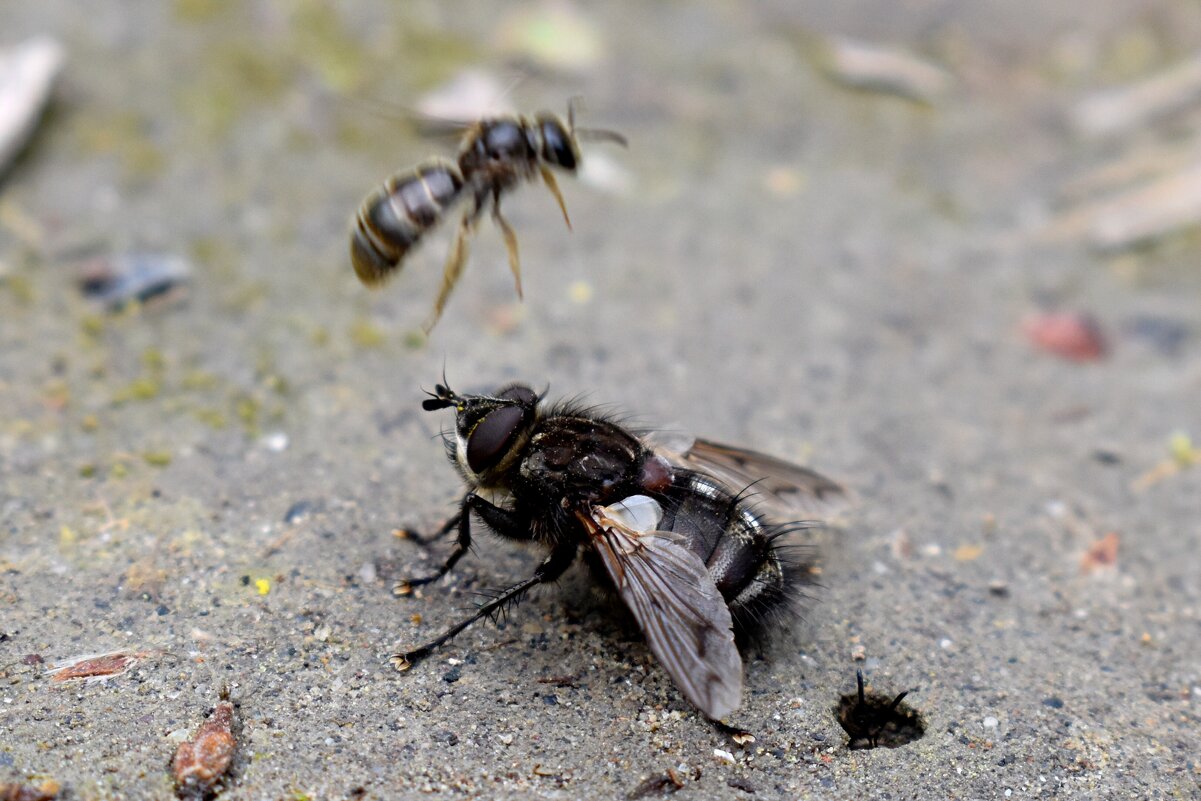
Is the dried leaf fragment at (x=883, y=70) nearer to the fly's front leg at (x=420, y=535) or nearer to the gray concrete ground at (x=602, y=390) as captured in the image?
the gray concrete ground at (x=602, y=390)

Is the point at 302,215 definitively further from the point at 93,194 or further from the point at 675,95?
the point at 675,95

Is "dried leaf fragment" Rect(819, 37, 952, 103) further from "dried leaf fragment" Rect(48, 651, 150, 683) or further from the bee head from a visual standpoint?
"dried leaf fragment" Rect(48, 651, 150, 683)

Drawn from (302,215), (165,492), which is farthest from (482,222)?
(165,492)

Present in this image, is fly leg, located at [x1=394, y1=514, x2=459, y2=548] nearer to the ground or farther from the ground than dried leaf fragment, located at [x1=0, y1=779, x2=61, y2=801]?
farther from the ground

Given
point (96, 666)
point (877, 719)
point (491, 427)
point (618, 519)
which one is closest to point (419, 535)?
point (491, 427)

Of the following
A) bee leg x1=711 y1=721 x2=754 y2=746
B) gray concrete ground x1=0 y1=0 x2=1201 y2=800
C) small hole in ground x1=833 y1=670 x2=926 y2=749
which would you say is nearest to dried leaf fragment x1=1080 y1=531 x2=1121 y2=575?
gray concrete ground x1=0 y1=0 x2=1201 y2=800

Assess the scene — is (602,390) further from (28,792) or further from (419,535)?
(28,792)
